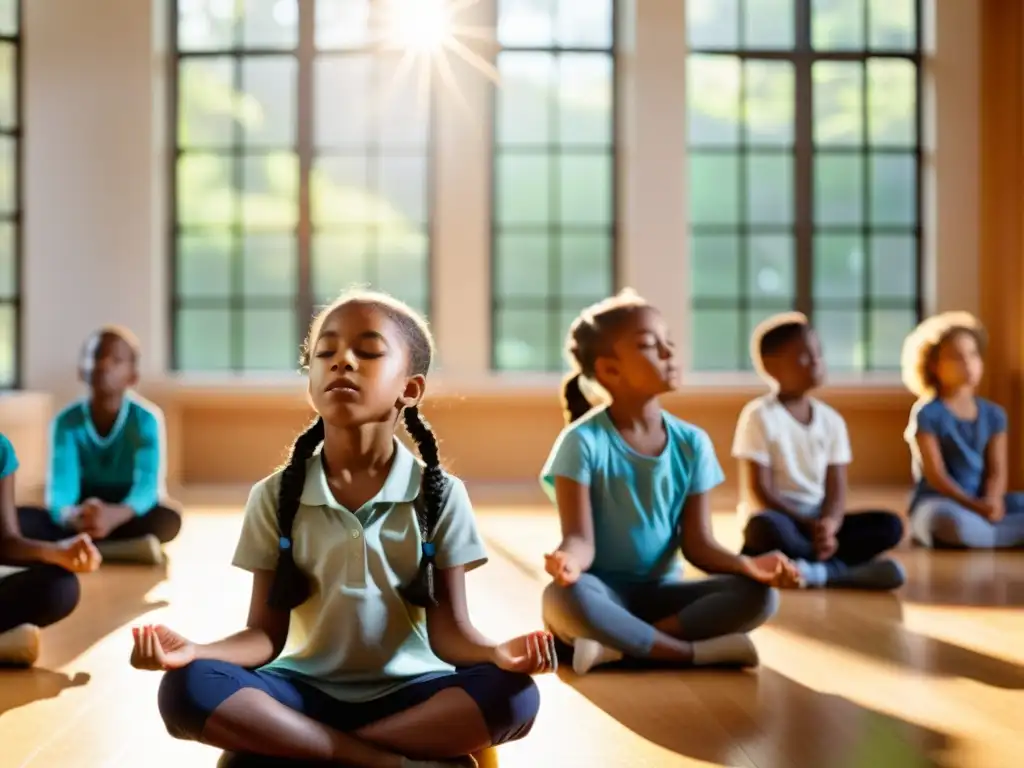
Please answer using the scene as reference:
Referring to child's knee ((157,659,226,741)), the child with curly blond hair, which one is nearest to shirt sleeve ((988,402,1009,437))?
the child with curly blond hair

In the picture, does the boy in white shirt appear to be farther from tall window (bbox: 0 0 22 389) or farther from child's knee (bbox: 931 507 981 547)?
tall window (bbox: 0 0 22 389)

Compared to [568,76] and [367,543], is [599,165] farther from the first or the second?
[367,543]

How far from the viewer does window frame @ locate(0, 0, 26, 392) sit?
7859 mm

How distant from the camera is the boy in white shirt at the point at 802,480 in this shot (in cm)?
423

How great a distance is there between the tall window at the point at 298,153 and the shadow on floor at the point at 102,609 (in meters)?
3.66

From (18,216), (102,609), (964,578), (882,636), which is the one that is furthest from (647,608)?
(18,216)

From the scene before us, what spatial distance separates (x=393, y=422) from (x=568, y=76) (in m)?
6.37

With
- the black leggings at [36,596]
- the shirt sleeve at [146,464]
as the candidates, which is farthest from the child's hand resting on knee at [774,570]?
the shirt sleeve at [146,464]

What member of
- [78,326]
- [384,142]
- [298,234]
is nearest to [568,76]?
[384,142]

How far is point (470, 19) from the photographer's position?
26.1 ft

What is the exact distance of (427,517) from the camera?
2016 millimetres

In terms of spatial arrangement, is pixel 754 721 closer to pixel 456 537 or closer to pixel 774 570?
pixel 774 570

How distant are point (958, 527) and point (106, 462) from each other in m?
3.26

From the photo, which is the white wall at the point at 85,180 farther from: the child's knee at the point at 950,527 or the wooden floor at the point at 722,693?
the child's knee at the point at 950,527
